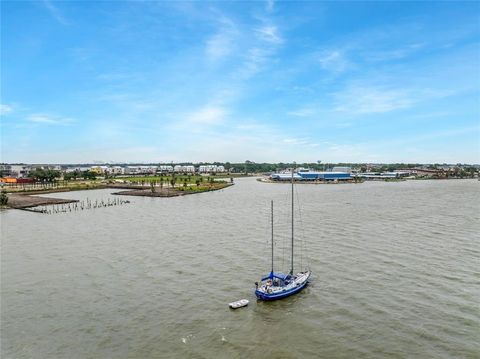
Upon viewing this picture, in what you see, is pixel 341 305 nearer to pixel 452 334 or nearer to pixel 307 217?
pixel 452 334

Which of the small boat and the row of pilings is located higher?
the row of pilings

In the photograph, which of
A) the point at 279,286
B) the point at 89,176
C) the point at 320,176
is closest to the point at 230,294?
the point at 279,286

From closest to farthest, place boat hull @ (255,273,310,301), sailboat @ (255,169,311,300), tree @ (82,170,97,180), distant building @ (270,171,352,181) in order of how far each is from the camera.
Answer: boat hull @ (255,273,310,301)
sailboat @ (255,169,311,300)
tree @ (82,170,97,180)
distant building @ (270,171,352,181)

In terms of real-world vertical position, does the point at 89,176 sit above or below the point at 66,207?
above

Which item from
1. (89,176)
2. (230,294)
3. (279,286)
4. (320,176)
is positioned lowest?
(230,294)

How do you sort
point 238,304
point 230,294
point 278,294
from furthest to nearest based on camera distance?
1. point 230,294
2. point 278,294
3. point 238,304

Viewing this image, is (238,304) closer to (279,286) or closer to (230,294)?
(230,294)

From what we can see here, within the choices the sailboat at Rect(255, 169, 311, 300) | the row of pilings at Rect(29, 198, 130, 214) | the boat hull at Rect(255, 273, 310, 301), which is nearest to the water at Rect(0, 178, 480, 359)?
the boat hull at Rect(255, 273, 310, 301)

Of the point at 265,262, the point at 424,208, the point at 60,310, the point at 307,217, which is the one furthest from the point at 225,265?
the point at 424,208

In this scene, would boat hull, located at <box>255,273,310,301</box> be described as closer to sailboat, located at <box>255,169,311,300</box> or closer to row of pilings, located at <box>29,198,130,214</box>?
sailboat, located at <box>255,169,311,300</box>
